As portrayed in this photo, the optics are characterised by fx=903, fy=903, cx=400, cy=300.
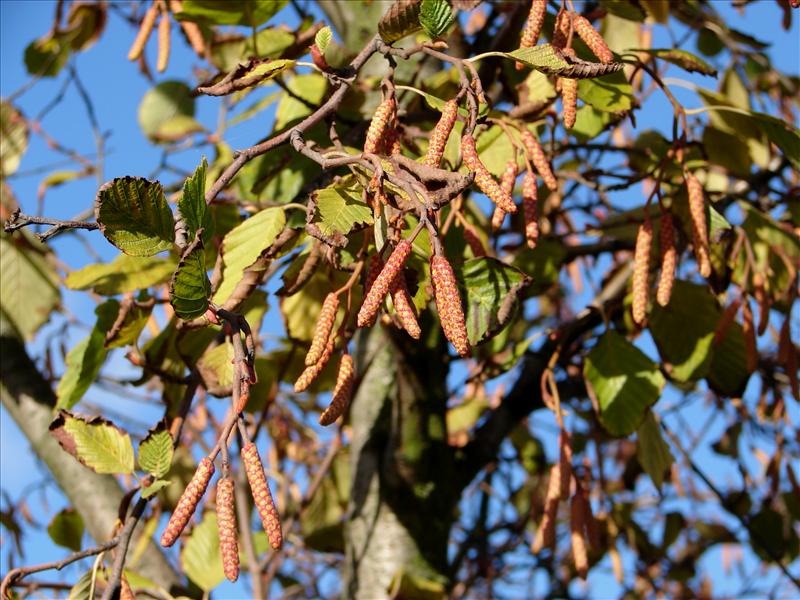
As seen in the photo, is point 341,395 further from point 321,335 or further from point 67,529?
point 67,529

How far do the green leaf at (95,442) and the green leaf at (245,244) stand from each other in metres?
0.20

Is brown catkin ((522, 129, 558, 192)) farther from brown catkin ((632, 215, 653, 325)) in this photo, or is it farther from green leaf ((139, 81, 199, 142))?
green leaf ((139, 81, 199, 142))

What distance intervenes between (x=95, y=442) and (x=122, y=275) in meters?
0.33

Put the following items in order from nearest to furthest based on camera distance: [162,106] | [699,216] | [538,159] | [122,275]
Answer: [538,159]
[699,216]
[122,275]
[162,106]

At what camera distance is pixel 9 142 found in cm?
202

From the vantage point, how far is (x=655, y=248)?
1.54m

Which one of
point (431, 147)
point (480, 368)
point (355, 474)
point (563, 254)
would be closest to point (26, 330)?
point (355, 474)

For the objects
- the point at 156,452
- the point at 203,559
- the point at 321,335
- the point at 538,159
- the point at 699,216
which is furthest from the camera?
the point at 203,559

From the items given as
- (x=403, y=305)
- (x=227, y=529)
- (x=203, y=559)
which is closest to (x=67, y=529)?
(x=203, y=559)

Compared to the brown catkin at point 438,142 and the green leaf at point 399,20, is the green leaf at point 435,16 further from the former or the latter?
the brown catkin at point 438,142

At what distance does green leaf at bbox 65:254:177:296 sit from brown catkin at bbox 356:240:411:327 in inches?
25.5

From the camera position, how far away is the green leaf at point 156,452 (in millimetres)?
937

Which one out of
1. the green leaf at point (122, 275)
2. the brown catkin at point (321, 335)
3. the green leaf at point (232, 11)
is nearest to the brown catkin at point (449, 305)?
the brown catkin at point (321, 335)

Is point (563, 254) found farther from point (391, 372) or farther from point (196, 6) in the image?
point (196, 6)
